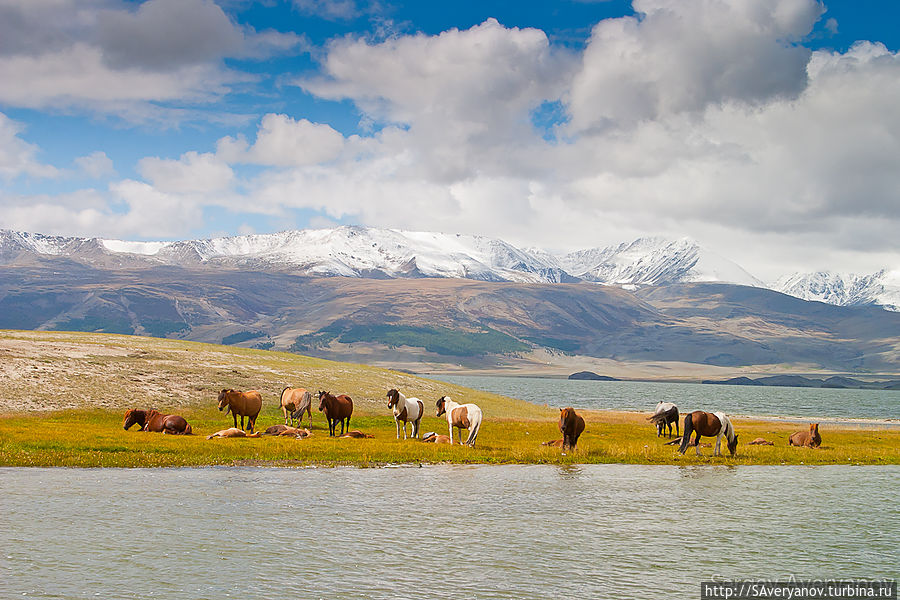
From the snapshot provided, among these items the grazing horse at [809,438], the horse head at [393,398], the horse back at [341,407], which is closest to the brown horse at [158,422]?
the horse back at [341,407]

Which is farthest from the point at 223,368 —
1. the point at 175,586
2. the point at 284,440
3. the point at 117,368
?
the point at 175,586

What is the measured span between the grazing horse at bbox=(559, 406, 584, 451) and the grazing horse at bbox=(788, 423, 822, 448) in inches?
897

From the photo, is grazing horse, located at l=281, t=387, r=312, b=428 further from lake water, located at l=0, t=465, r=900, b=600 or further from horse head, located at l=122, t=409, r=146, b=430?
lake water, located at l=0, t=465, r=900, b=600

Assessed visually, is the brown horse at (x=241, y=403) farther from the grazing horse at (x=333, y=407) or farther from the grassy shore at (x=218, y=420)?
the grazing horse at (x=333, y=407)

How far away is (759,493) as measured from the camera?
34.6 m

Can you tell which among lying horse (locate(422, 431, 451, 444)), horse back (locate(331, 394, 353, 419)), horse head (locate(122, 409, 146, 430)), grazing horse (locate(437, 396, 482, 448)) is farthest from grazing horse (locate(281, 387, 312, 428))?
grazing horse (locate(437, 396, 482, 448))

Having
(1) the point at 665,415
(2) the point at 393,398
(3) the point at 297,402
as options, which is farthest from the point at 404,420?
(1) the point at 665,415

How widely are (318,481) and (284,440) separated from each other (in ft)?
50.1

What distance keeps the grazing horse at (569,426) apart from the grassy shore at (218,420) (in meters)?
1.00

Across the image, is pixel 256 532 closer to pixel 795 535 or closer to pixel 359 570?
pixel 359 570

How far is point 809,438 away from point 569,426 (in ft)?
83.2

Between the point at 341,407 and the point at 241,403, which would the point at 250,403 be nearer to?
the point at 241,403

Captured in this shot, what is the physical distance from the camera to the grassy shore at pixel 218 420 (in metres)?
43.1

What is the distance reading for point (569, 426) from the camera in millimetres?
47250
